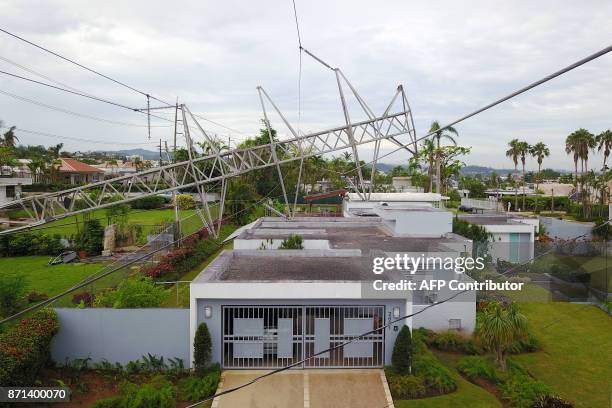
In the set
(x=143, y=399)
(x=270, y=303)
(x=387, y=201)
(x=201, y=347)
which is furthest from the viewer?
(x=387, y=201)

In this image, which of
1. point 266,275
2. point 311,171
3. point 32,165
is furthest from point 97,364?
point 32,165

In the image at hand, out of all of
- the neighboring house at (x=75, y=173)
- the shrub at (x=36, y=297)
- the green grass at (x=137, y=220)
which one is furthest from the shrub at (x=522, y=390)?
the neighboring house at (x=75, y=173)

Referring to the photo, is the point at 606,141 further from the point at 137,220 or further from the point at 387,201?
the point at 137,220

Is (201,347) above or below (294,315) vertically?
below

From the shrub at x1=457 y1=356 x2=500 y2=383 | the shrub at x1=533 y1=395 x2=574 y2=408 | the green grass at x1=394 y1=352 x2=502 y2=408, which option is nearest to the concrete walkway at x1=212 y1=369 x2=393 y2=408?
the green grass at x1=394 y1=352 x2=502 y2=408

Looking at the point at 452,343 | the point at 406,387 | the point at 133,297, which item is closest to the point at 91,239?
the point at 133,297

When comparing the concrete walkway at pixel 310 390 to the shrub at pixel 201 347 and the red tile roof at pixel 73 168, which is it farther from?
the red tile roof at pixel 73 168
